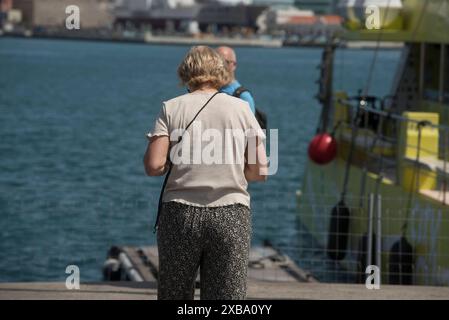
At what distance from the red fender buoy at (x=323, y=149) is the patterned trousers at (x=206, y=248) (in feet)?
37.0

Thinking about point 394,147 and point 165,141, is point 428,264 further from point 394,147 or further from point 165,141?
point 165,141

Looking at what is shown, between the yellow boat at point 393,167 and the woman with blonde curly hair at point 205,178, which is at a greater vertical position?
the woman with blonde curly hair at point 205,178

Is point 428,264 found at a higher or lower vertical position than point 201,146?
lower

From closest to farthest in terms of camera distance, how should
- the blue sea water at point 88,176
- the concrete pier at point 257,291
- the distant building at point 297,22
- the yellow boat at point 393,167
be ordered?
1. the concrete pier at point 257,291
2. the yellow boat at point 393,167
3. the blue sea water at point 88,176
4. the distant building at point 297,22

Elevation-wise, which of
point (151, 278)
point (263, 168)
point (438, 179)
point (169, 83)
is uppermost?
point (263, 168)

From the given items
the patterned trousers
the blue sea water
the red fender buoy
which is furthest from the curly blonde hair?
the red fender buoy

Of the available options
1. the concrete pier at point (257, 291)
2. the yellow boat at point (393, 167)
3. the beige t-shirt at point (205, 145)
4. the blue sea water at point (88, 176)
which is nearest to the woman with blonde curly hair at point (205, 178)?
the beige t-shirt at point (205, 145)

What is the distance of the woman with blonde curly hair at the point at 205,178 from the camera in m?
7.14

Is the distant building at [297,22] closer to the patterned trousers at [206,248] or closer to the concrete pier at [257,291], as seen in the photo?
the concrete pier at [257,291]

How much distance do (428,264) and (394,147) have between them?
128 inches

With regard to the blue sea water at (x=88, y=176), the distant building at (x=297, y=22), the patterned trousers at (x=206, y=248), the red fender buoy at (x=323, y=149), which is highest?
the patterned trousers at (x=206, y=248)

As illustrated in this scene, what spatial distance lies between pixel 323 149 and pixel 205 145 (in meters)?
11.4
